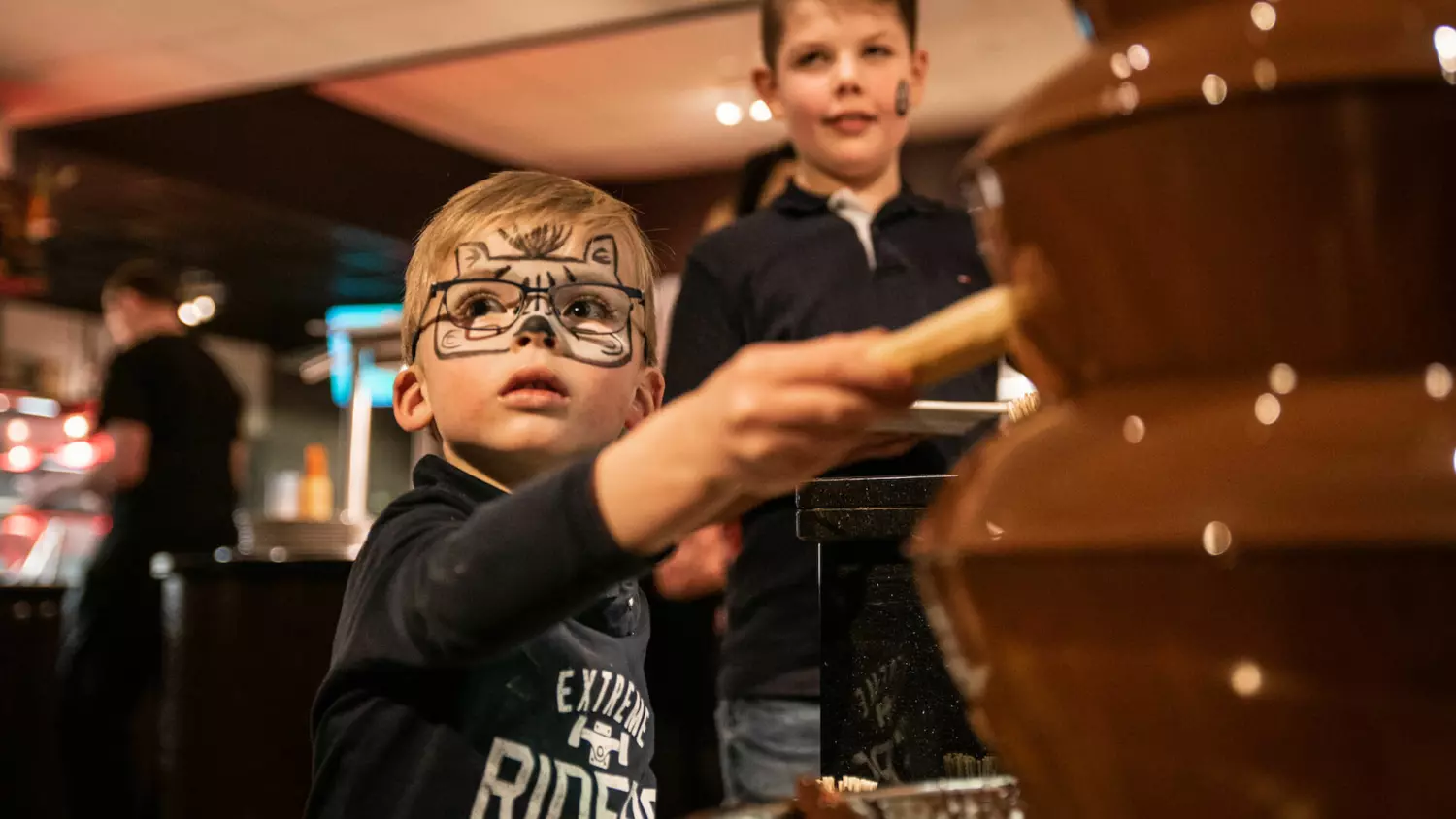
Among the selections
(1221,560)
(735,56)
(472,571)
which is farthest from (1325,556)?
(735,56)

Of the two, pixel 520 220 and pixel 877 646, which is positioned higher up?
pixel 520 220

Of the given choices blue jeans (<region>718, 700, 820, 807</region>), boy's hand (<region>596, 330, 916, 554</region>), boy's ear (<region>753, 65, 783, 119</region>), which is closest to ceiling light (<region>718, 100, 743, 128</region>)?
boy's ear (<region>753, 65, 783, 119</region>)

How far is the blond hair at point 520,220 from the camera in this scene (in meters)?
0.83

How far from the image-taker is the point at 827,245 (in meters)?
1.44

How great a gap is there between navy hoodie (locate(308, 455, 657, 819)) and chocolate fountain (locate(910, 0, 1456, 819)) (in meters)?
0.32

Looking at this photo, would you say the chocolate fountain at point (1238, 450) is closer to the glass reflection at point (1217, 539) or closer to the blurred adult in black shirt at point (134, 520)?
the glass reflection at point (1217, 539)

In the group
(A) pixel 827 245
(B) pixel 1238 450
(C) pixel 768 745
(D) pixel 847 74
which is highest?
(D) pixel 847 74

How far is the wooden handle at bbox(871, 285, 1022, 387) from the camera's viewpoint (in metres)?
0.35

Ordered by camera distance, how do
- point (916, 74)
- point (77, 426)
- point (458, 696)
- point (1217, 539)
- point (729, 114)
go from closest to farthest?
point (1217, 539)
point (458, 696)
point (916, 74)
point (729, 114)
point (77, 426)

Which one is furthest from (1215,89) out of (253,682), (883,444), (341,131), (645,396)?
(341,131)

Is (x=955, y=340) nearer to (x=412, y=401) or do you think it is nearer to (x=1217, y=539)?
(x=1217, y=539)

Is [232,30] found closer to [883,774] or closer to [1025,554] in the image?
[883,774]

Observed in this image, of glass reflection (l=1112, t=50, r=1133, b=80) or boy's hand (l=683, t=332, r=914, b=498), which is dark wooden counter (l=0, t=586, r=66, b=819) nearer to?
boy's hand (l=683, t=332, r=914, b=498)

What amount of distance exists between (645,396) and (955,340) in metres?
0.57
